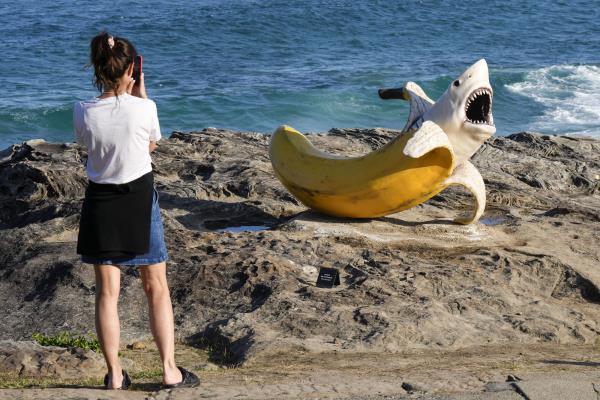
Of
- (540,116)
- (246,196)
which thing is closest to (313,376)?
(246,196)

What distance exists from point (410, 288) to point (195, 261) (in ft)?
5.26

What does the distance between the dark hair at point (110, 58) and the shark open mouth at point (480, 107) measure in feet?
14.2

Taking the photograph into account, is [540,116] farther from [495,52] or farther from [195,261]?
[195,261]

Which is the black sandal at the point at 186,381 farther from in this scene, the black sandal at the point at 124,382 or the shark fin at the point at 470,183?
the shark fin at the point at 470,183

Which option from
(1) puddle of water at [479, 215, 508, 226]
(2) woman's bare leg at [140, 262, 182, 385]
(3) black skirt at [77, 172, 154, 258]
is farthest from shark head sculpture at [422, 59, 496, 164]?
(3) black skirt at [77, 172, 154, 258]

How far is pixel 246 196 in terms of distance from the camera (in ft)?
33.6

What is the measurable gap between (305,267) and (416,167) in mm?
1405

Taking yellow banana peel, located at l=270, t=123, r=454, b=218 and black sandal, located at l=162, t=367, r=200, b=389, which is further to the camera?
yellow banana peel, located at l=270, t=123, r=454, b=218

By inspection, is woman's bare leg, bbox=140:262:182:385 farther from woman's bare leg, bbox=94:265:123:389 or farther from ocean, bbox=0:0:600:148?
ocean, bbox=0:0:600:148

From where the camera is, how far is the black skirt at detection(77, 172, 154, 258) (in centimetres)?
516

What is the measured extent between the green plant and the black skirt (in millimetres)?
1252

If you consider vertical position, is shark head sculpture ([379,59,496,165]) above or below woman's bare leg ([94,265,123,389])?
above

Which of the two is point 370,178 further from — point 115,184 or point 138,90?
point 115,184

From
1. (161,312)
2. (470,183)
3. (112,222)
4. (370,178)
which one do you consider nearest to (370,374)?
(161,312)
